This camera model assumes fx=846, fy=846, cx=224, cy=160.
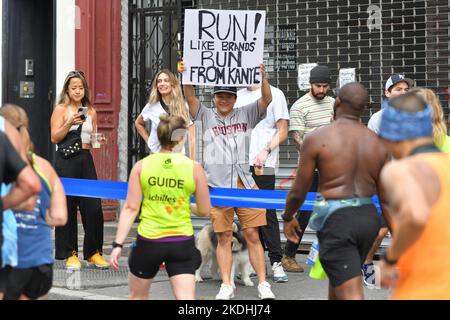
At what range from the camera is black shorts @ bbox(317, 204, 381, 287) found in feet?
17.3

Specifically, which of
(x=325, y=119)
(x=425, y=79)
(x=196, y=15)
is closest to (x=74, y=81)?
(x=196, y=15)

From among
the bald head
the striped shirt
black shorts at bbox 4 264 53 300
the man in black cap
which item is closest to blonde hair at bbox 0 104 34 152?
black shorts at bbox 4 264 53 300

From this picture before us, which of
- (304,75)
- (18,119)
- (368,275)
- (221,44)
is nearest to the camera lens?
(18,119)

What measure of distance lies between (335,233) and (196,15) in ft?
11.3

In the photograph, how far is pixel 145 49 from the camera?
12.4m

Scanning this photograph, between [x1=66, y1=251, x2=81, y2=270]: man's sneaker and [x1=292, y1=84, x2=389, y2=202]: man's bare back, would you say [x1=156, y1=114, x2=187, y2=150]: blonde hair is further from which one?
[x1=66, y1=251, x2=81, y2=270]: man's sneaker

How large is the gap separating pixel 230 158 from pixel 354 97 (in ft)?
7.66

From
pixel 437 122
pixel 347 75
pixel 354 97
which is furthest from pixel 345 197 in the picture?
pixel 347 75

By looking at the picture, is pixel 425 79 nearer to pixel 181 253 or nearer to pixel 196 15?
pixel 196 15

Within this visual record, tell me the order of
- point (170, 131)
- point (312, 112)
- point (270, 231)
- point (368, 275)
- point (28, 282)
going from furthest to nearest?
point (312, 112) < point (270, 231) < point (368, 275) < point (170, 131) < point (28, 282)

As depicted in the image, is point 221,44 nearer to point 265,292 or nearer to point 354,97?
point 265,292

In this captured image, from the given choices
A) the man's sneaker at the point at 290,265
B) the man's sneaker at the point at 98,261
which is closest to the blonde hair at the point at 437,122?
the man's sneaker at the point at 290,265

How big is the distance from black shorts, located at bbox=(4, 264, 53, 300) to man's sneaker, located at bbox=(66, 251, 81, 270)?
3.78 metres

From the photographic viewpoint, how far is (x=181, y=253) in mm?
5566
